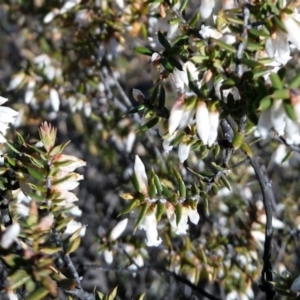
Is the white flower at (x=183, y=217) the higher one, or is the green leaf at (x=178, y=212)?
the green leaf at (x=178, y=212)

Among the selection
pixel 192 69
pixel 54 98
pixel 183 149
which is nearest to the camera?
pixel 192 69

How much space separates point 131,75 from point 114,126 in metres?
1.76

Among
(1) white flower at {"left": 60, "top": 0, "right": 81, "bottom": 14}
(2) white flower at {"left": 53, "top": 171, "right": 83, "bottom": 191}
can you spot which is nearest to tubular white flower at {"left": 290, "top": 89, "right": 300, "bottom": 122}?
(2) white flower at {"left": 53, "top": 171, "right": 83, "bottom": 191}

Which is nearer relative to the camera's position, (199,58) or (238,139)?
(199,58)

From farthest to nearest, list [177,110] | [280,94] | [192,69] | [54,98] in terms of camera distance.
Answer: [54,98] → [192,69] → [177,110] → [280,94]

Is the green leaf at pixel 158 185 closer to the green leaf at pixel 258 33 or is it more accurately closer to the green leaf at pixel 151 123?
the green leaf at pixel 151 123

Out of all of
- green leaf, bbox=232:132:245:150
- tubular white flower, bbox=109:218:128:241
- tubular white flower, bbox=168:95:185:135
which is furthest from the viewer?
tubular white flower, bbox=109:218:128:241

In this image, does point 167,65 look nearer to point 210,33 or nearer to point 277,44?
point 210,33

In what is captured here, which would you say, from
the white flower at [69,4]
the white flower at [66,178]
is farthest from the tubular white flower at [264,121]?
the white flower at [69,4]

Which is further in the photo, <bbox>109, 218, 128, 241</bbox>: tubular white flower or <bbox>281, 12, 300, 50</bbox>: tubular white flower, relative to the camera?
<bbox>109, 218, 128, 241</bbox>: tubular white flower

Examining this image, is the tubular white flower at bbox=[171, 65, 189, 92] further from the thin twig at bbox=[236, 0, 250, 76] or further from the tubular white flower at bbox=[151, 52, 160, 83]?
the thin twig at bbox=[236, 0, 250, 76]

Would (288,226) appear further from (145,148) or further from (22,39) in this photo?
(22,39)

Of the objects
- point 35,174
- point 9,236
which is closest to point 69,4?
point 35,174

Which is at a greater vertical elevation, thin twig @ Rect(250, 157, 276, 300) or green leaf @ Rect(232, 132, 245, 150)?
green leaf @ Rect(232, 132, 245, 150)
